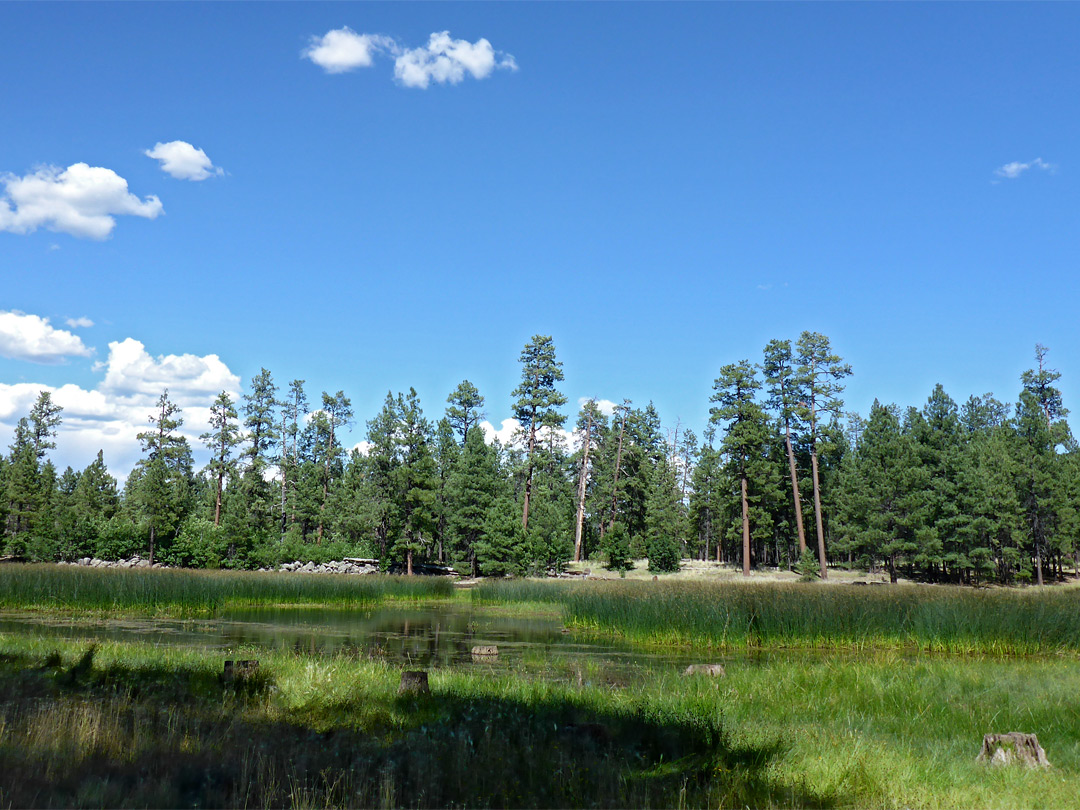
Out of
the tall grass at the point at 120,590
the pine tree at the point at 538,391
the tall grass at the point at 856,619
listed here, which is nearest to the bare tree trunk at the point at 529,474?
the pine tree at the point at 538,391

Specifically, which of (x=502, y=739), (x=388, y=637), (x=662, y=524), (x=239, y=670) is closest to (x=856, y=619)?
(x=388, y=637)

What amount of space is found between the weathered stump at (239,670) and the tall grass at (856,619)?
11981 millimetres

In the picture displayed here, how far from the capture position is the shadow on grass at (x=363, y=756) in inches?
196

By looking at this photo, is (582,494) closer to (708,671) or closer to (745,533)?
(745,533)

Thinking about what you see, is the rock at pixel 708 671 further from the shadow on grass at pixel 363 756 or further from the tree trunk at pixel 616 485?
the tree trunk at pixel 616 485

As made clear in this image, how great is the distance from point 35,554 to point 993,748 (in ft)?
187

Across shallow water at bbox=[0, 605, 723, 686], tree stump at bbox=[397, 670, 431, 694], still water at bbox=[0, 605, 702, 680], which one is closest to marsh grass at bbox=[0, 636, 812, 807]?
tree stump at bbox=[397, 670, 431, 694]

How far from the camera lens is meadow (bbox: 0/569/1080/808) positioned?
5.21 meters

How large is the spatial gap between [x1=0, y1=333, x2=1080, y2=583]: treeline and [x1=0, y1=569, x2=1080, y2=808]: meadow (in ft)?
114

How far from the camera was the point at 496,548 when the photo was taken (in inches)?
1763

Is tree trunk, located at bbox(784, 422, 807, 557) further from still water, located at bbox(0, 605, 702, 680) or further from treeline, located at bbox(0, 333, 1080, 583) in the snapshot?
still water, located at bbox(0, 605, 702, 680)

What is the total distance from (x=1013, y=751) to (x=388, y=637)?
15379mm

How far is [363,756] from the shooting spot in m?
5.92

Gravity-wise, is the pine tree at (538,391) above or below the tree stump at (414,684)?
above
